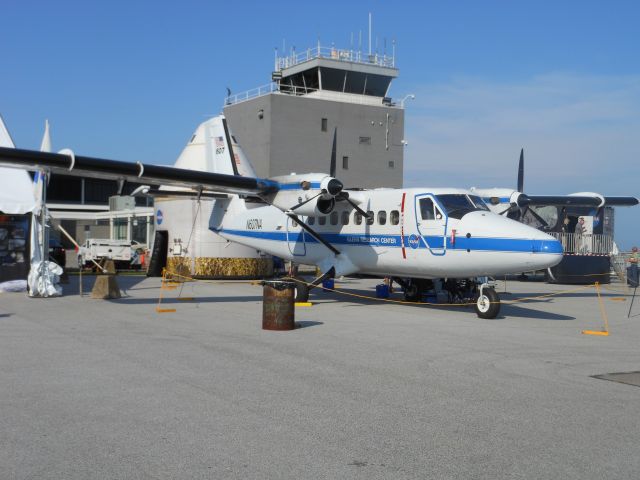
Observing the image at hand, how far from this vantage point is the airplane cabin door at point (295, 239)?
2039 centimetres

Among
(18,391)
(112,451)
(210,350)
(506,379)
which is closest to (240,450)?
(112,451)

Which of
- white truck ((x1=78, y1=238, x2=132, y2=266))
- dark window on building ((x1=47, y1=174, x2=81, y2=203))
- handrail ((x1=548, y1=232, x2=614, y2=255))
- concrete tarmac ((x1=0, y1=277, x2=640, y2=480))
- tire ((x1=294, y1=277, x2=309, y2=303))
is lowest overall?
concrete tarmac ((x1=0, y1=277, x2=640, y2=480))

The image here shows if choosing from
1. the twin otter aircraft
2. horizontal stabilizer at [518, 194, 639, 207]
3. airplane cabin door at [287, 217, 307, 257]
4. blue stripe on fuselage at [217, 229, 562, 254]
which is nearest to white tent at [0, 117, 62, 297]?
the twin otter aircraft

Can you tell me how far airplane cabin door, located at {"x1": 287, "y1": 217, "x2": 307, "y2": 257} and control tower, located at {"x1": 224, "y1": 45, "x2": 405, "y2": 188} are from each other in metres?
23.3

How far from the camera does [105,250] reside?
3903 centimetres

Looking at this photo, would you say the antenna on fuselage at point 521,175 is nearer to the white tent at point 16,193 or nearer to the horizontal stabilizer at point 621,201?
the horizontal stabilizer at point 621,201

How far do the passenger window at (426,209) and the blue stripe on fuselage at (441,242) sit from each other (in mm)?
559

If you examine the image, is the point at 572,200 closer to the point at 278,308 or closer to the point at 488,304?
the point at 488,304

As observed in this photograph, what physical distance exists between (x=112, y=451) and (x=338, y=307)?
41.9ft

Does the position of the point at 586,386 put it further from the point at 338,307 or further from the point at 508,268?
the point at 338,307

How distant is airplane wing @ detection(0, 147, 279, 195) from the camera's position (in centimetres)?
1658

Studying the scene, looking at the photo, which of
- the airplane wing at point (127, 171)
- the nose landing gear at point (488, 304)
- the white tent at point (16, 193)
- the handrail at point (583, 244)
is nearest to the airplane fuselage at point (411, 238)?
the nose landing gear at point (488, 304)

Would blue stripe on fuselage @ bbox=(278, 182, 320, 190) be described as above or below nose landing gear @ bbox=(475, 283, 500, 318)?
above

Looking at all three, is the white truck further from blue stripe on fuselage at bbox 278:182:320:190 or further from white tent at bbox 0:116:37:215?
blue stripe on fuselage at bbox 278:182:320:190
